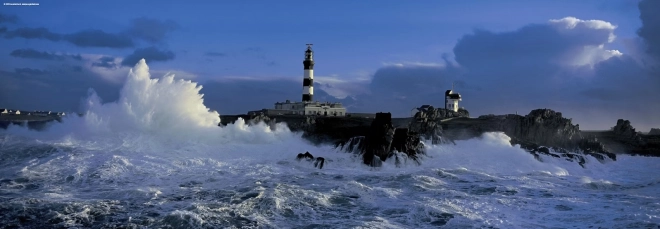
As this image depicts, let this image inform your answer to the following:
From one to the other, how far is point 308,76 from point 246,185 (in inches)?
1338

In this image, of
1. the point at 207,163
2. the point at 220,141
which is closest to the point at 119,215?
the point at 207,163

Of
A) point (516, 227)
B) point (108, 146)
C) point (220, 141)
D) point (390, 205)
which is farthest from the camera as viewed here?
point (220, 141)

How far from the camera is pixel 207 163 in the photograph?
50.7 ft

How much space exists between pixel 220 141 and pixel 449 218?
13.1 meters

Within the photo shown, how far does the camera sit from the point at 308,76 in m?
45.4

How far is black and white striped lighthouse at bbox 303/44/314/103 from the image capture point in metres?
45.2

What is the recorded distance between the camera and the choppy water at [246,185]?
8.80 m

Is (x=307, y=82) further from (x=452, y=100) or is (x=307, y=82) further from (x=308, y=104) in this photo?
(x=452, y=100)

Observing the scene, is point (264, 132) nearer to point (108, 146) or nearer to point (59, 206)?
point (108, 146)

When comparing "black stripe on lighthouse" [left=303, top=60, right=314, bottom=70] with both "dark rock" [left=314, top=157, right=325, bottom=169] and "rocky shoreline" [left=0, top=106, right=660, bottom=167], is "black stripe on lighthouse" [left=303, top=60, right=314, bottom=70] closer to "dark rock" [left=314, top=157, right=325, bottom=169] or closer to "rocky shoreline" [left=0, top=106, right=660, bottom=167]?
"rocky shoreline" [left=0, top=106, right=660, bottom=167]

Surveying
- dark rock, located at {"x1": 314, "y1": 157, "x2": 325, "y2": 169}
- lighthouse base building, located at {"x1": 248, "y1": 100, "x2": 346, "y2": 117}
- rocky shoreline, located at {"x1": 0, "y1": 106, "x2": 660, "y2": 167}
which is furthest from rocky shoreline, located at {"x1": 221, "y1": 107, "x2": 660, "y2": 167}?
lighthouse base building, located at {"x1": 248, "y1": 100, "x2": 346, "y2": 117}

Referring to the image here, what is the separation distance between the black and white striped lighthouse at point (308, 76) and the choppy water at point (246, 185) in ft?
78.9

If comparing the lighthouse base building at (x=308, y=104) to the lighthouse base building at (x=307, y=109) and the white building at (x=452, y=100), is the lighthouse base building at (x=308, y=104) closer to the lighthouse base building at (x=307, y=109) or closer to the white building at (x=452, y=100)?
the lighthouse base building at (x=307, y=109)

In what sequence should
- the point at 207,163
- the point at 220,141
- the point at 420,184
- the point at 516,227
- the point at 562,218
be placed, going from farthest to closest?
1. the point at 220,141
2. the point at 207,163
3. the point at 420,184
4. the point at 562,218
5. the point at 516,227
